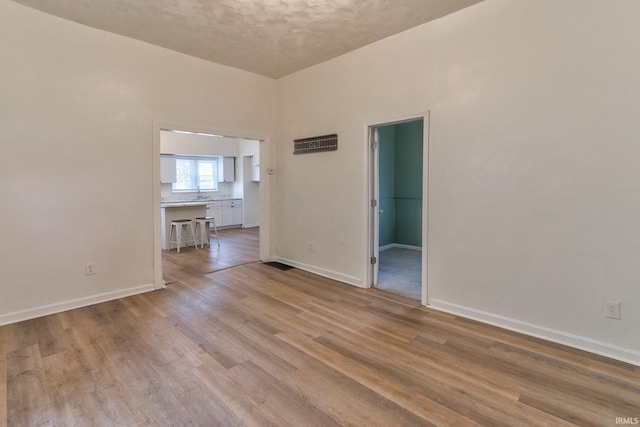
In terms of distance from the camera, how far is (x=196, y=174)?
8883 mm

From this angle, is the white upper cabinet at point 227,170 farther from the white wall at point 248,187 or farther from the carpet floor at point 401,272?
the carpet floor at point 401,272

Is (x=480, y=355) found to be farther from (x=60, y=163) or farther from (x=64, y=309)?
(x=60, y=163)

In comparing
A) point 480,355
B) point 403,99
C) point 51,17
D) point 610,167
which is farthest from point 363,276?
point 51,17

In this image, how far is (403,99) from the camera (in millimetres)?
3459

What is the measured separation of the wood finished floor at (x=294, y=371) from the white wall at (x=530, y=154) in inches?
13.6

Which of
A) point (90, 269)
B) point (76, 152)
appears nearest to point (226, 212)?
point (90, 269)

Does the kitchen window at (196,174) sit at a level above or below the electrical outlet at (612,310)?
above

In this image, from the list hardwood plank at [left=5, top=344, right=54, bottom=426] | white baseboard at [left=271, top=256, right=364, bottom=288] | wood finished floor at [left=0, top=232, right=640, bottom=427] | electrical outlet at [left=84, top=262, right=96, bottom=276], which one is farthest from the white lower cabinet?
hardwood plank at [left=5, top=344, right=54, bottom=426]

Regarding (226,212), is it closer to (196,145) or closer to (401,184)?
(196,145)

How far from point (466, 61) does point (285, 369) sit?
3.15m

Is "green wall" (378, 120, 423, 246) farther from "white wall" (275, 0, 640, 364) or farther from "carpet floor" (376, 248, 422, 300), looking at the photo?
"white wall" (275, 0, 640, 364)

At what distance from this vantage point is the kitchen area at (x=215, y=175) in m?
8.02

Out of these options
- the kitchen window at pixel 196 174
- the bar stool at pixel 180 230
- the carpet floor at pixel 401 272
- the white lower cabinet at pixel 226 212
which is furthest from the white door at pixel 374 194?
the kitchen window at pixel 196 174

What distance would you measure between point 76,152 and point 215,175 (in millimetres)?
5993
